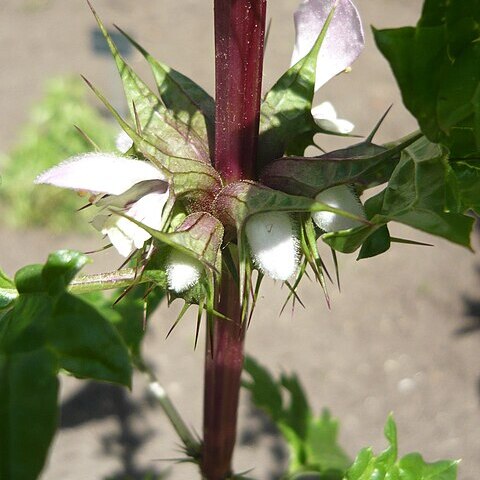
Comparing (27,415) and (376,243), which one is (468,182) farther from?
(27,415)

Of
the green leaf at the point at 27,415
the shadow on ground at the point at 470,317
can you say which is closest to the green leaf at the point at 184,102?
the green leaf at the point at 27,415

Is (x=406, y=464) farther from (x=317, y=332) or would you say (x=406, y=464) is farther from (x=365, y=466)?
(x=317, y=332)

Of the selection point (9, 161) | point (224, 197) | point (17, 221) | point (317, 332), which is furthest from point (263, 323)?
point (224, 197)

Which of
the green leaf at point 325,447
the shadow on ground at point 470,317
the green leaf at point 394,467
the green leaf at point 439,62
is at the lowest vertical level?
the green leaf at point 394,467

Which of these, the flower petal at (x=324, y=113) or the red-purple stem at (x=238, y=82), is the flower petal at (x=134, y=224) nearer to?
the red-purple stem at (x=238, y=82)

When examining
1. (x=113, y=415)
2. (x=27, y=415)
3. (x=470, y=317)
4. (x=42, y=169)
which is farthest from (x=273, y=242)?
(x=42, y=169)

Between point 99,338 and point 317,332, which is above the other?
point 317,332

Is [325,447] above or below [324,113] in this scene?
below
